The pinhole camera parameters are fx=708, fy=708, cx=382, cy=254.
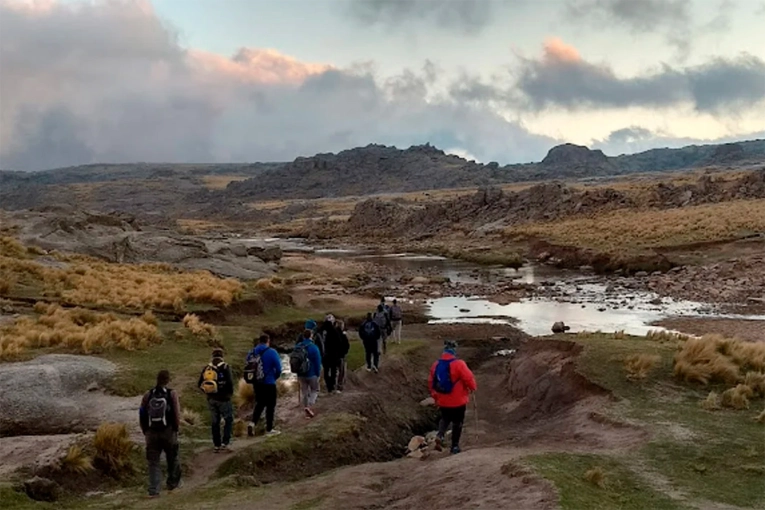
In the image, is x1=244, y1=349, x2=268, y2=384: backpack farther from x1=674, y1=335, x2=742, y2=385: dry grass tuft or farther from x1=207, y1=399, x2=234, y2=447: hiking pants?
x1=674, y1=335, x2=742, y2=385: dry grass tuft

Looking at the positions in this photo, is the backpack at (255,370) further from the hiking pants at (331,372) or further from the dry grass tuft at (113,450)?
the hiking pants at (331,372)

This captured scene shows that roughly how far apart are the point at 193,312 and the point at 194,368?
34.3 feet

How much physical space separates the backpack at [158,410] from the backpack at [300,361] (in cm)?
473

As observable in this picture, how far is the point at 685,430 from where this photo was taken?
14375mm

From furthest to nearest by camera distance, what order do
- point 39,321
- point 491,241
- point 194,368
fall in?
point 491,241, point 39,321, point 194,368

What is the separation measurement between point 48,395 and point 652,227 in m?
67.2

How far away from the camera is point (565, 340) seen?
22.5 meters

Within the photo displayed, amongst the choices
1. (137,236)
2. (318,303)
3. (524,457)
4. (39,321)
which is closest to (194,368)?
A: (39,321)

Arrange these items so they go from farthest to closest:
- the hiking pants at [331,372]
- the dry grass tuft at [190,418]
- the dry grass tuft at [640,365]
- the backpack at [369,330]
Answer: the backpack at [369,330]
the hiking pants at [331,372]
the dry grass tuft at [640,365]
the dry grass tuft at [190,418]

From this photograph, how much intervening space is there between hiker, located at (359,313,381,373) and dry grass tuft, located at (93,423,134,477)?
26.9ft

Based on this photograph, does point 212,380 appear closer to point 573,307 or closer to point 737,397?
point 737,397

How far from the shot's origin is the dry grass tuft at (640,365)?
18500 millimetres

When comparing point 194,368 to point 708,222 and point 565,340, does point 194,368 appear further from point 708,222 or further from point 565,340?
point 708,222

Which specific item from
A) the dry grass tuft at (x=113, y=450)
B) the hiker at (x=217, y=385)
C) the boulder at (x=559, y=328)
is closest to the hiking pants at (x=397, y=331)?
the boulder at (x=559, y=328)
